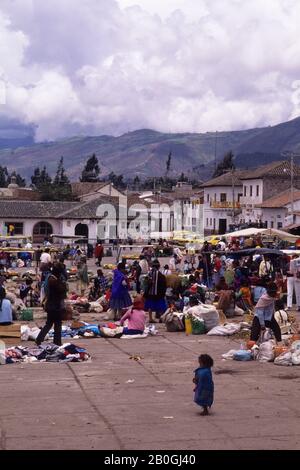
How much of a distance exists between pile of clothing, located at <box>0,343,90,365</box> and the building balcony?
211ft

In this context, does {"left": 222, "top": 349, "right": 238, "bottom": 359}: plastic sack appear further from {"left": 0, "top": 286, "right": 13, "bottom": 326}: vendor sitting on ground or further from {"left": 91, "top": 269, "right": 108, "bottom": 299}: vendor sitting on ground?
{"left": 91, "top": 269, "right": 108, "bottom": 299}: vendor sitting on ground

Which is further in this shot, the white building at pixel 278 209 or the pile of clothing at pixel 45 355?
the white building at pixel 278 209

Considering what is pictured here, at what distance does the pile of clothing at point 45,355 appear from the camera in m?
12.1

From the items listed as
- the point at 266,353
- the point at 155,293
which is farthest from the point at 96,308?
the point at 266,353

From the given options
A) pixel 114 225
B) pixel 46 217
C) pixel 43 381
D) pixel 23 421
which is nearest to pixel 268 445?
pixel 23 421

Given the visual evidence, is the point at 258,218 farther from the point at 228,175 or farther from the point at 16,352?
the point at 16,352

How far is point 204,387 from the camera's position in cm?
862

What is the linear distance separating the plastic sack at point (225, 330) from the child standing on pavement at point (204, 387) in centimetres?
625

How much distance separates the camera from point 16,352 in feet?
40.3

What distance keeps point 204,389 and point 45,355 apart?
4.29 m

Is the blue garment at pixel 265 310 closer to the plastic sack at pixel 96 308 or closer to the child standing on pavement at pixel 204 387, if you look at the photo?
the child standing on pavement at pixel 204 387

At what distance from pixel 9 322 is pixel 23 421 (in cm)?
615

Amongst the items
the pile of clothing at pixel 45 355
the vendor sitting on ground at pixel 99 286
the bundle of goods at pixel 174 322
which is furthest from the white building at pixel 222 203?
the pile of clothing at pixel 45 355

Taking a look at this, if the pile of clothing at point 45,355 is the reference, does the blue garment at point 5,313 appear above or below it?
above
